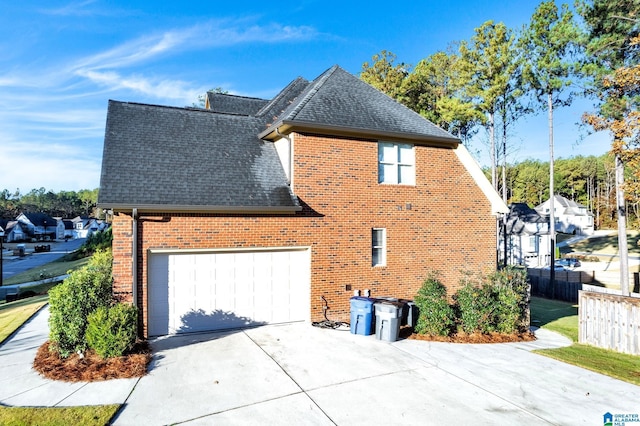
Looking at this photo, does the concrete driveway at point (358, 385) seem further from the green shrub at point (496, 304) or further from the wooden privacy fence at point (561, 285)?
the wooden privacy fence at point (561, 285)

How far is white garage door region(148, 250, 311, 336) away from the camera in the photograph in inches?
379

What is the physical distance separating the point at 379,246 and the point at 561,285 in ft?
49.6

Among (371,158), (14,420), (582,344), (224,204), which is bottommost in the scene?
(582,344)

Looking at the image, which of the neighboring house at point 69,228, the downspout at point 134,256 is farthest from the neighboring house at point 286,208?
the neighboring house at point 69,228

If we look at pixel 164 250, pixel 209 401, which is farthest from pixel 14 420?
pixel 164 250

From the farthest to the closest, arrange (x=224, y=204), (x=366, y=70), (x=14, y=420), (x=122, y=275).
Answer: (x=366, y=70)
(x=224, y=204)
(x=122, y=275)
(x=14, y=420)

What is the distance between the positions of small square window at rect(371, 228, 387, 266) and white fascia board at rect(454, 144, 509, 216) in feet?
13.8

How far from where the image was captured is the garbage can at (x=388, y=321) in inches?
380

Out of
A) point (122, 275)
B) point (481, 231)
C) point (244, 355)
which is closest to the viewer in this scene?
point (244, 355)

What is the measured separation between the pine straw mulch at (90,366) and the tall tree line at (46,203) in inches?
4415

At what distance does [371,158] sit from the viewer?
1203 centimetres

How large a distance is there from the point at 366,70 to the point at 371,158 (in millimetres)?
21640

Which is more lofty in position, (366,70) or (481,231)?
(366,70)

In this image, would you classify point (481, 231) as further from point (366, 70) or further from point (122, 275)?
point (366, 70)
